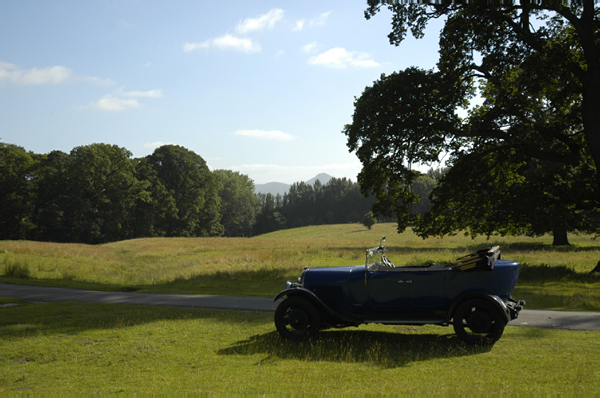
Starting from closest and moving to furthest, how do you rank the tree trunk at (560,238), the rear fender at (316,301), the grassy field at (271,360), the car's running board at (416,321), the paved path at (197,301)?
1. the grassy field at (271,360)
2. the car's running board at (416,321)
3. the rear fender at (316,301)
4. the paved path at (197,301)
5. the tree trunk at (560,238)

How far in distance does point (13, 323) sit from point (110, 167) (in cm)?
7006

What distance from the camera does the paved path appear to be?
9992mm

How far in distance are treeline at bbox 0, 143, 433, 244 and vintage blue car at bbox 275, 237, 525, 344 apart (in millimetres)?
69788

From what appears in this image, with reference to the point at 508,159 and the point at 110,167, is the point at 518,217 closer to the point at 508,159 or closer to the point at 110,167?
the point at 508,159

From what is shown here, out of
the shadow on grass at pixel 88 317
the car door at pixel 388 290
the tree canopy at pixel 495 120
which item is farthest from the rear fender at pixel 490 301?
the tree canopy at pixel 495 120

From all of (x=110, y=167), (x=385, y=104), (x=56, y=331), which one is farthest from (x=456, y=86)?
(x=110, y=167)

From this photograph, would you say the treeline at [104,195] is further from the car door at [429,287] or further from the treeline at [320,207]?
the car door at [429,287]

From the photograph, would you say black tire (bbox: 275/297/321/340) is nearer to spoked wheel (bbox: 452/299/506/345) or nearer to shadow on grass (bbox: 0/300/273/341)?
shadow on grass (bbox: 0/300/273/341)

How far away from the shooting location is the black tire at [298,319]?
8531mm

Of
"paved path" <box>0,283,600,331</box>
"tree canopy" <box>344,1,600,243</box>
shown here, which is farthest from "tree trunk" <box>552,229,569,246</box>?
"paved path" <box>0,283,600,331</box>

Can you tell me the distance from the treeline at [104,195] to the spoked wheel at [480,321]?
7155 centimetres

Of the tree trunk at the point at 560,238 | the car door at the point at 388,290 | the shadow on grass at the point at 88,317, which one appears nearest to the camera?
the car door at the point at 388,290

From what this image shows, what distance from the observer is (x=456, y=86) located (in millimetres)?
20734

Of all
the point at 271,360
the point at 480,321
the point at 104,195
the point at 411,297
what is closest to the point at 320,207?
the point at 104,195
